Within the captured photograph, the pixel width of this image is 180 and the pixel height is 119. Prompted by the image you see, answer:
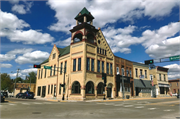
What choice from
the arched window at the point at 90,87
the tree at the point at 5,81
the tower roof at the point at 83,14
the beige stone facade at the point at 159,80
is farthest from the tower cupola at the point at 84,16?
the tree at the point at 5,81

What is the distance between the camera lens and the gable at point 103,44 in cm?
3756

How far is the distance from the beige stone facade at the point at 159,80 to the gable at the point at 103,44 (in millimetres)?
21891

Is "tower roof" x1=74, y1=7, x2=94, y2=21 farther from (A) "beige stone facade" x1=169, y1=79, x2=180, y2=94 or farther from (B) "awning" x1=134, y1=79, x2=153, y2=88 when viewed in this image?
(A) "beige stone facade" x1=169, y1=79, x2=180, y2=94

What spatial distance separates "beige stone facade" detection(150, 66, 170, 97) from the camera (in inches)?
2010

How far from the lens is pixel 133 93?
4422 centimetres

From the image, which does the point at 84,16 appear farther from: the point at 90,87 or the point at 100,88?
the point at 100,88

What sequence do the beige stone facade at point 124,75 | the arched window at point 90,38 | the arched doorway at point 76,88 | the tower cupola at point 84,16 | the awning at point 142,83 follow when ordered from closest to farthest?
the arched doorway at point 76,88
the tower cupola at point 84,16
the arched window at point 90,38
the beige stone facade at point 124,75
the awning at point 142,83

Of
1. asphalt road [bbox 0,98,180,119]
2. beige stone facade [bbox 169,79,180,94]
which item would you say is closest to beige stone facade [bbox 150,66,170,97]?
beige stone facade [bbox 169,79,180,94]

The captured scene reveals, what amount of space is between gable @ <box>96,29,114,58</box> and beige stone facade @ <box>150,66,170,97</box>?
21.9 metres

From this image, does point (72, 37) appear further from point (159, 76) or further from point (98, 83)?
point (159, 76)

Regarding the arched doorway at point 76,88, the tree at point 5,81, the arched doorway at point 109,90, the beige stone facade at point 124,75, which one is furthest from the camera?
the tree at point 5,81

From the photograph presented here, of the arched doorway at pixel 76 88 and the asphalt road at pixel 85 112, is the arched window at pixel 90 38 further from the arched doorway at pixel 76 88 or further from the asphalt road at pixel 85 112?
the asphalt road at pixel 85 112

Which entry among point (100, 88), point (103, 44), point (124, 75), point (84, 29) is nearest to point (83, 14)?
point (84, 29)

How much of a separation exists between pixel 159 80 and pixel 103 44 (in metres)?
28.2
